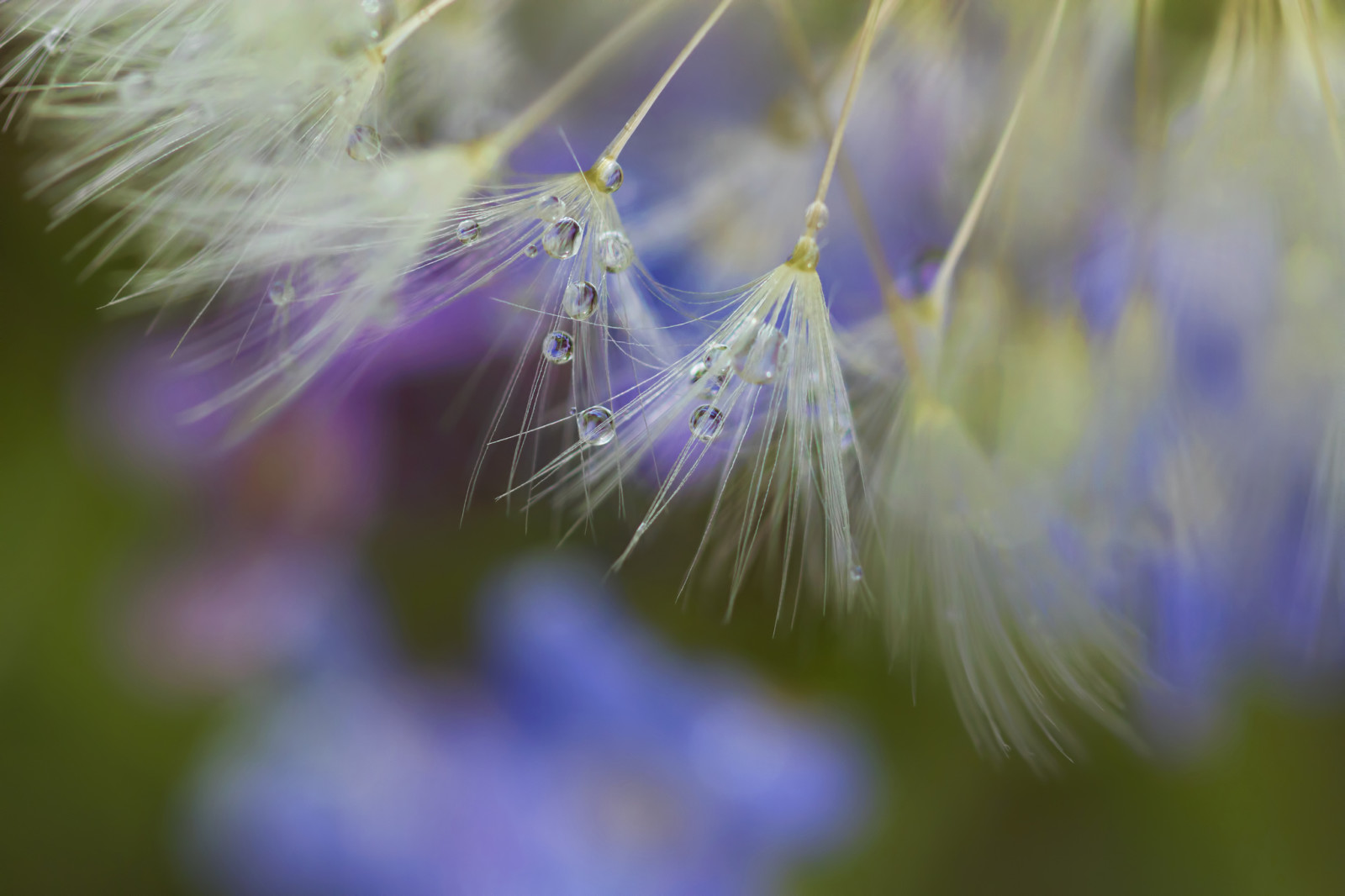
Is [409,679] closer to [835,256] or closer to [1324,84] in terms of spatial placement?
[835,256]

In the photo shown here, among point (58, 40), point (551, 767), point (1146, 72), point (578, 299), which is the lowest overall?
point (551, 767)

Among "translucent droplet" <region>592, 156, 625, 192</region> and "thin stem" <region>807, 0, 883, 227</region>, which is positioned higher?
"thin stem" <region>807, 0, 883, 227</region>

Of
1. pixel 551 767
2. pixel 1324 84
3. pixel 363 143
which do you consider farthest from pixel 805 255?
pixel 551 767

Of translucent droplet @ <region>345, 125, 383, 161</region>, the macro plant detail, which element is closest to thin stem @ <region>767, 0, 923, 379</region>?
the macro plant detail

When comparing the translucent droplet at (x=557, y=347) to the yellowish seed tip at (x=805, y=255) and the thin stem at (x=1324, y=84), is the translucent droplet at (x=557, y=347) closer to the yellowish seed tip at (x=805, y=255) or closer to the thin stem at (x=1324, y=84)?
the yellowish seed tip at (x=805, y=255)

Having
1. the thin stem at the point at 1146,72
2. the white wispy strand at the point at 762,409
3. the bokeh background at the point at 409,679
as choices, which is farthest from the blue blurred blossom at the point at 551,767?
the thin stem at the point at 1146,72

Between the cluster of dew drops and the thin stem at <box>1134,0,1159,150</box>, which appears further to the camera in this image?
the thin stem at <box>1134,0,1159,150</box>

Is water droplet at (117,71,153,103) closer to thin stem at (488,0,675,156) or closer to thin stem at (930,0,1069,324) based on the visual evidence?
thin stem at (488,0,675,156)

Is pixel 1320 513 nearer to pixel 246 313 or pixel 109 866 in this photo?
pixel 246 313
